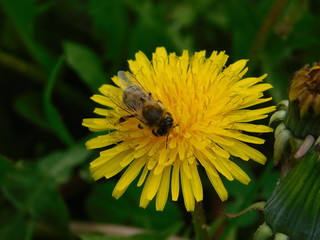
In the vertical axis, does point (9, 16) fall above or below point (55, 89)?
above

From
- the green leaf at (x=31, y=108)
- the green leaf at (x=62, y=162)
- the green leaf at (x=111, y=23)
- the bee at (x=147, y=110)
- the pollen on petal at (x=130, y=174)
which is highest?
the green leaf at (x=111, y=23)

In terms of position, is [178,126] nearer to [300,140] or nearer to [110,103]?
A: [110,103]

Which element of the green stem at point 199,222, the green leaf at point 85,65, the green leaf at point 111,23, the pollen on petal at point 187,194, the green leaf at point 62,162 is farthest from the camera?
the green leaf at point 111,23

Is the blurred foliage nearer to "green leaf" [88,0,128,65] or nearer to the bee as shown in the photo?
"green leaf" [88,0,128,65]

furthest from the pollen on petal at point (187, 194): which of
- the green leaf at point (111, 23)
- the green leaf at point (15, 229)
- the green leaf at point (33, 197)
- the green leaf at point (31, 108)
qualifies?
the green leaf at point (111, 23)

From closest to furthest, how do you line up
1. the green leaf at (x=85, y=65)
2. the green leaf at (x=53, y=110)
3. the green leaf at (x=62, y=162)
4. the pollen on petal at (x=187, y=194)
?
the pollen on petal at (x=187, y=194) < the green leaf at (x=53, y=110) < the green leaf at (x=62, y=162) < the green leaf at (x=85, y=65)

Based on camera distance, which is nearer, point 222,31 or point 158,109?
point 158,109

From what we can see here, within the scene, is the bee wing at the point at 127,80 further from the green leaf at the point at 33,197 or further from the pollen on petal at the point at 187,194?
the green leaf at the point at 33,197

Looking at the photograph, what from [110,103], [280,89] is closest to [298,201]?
[110,103]
